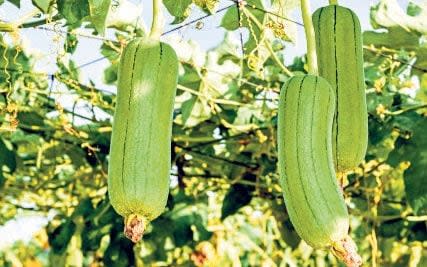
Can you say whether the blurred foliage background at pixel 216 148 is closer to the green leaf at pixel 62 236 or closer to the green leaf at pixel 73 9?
the green leaf at pixel 62 236

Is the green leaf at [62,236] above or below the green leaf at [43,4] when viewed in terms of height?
below

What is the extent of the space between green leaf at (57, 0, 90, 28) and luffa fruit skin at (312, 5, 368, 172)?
22.9 inches

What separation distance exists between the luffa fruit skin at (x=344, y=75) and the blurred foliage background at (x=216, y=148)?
0.61m

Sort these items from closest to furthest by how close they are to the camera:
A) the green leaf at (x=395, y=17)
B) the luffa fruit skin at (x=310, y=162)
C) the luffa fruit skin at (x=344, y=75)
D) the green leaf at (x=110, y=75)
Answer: the luffa fruit skin at (x=310, y=162)
the luffa fruit skin at (x=344, y=75)
the green leaf at (x=395, y=17)
the green leaf at (x=110, y=75)

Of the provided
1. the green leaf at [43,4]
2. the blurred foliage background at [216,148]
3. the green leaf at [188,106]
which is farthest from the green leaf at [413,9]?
the green leaf at [43,4]

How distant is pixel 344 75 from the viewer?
1.62 meters

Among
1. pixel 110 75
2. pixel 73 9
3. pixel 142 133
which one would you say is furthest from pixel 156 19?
pixel 110 75

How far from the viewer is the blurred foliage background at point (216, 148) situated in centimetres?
307

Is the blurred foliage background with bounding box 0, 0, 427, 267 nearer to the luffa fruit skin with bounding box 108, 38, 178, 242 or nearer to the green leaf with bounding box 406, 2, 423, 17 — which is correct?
the green leaf with bounding box 406, 2, 423, 17

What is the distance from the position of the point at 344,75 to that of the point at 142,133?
0.44 metres

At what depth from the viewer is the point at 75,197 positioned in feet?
16.5

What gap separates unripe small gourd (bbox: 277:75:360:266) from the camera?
1384 millimetres

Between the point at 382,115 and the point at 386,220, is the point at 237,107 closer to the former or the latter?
the point at 382,115

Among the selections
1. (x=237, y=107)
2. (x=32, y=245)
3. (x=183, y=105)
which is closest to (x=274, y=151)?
(x=237, y=107)
